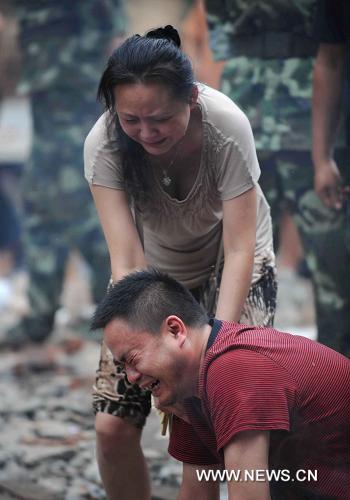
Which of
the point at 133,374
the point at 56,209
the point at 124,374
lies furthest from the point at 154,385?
the point at 56,209

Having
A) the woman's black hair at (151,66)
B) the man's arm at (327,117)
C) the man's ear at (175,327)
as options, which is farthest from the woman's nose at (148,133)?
the man's arm at (327,117)

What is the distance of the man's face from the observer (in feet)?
8.41

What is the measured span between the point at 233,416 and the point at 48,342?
171 inches

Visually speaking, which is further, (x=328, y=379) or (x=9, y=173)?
(x=9, y=173)

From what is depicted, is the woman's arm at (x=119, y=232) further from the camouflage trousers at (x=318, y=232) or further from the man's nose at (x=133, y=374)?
the camouflage trousers at (x=318, y=232)

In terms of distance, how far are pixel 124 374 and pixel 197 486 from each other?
46 cm

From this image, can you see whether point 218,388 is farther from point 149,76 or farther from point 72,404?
point 72,404

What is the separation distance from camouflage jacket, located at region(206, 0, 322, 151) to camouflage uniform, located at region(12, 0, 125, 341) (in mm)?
2283

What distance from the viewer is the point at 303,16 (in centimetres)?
395

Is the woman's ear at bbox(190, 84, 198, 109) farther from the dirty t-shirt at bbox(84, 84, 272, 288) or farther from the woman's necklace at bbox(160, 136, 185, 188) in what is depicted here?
the woman's necklace at bbox(160, 136, 185, 188)

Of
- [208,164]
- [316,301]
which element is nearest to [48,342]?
[316,301]

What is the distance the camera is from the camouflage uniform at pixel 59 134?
6.33m

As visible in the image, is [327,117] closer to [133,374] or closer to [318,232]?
[318,232]

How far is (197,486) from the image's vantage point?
2875 mm
